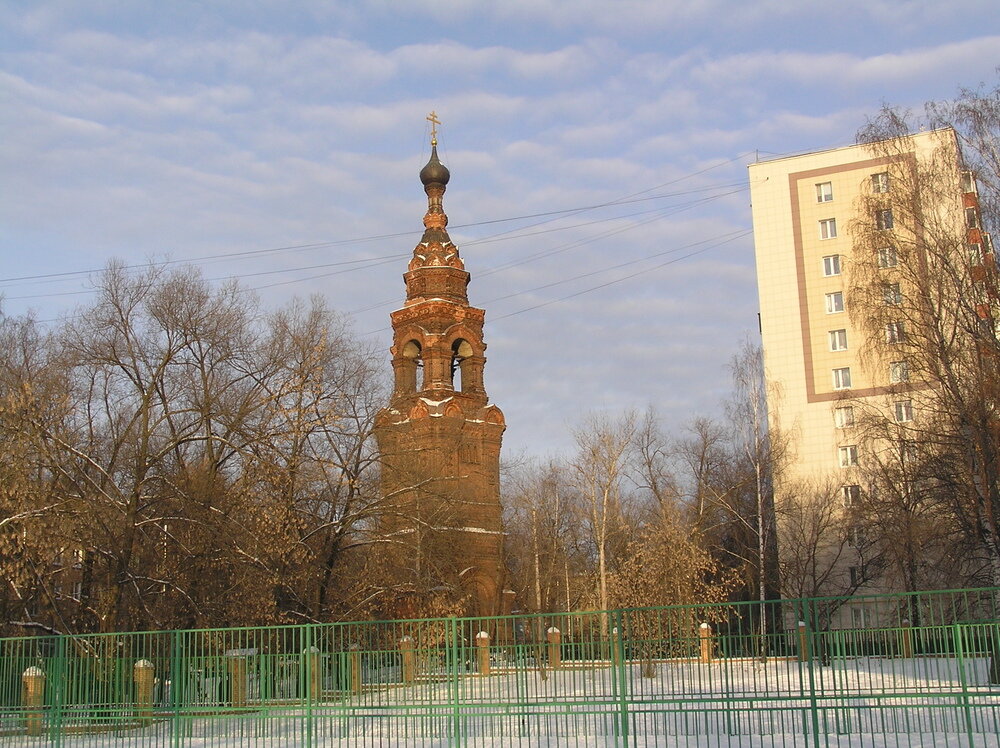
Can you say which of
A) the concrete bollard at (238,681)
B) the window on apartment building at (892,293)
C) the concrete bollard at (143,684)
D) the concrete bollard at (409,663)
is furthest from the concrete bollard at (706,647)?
the window on apartment building at (892,293)

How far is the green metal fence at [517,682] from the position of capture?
573 inches

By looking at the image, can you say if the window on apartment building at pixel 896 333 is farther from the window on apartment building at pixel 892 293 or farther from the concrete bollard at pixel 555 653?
the concrete bollard at pixel 555 653

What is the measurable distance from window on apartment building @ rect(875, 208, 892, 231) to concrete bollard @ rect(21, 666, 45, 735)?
19.0 metres

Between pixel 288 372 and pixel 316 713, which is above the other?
pixel 288 372

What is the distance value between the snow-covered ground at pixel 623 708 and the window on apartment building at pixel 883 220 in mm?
11039

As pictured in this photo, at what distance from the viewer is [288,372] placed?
26.0 m

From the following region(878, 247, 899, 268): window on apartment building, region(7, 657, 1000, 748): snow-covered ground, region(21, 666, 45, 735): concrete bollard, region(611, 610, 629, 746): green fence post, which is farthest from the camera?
region(878, 247, 899, 268): window on apartment building

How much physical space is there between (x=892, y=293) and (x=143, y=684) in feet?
55.7

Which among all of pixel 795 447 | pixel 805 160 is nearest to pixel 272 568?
pixel 795 447

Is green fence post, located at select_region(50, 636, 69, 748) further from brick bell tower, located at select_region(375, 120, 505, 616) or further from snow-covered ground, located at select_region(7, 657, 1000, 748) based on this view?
brick bell tower, located at select_region(375, 120, 505, 616)

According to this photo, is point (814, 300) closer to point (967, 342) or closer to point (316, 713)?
point (967, 342)

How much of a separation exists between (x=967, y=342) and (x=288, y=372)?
15294mm

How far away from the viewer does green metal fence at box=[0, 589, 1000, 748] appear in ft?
47.8

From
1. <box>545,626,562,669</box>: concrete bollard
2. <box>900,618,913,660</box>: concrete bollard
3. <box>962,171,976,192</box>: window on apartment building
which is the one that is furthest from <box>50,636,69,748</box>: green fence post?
<box>962,171,976,192</box>: window on apartment building
